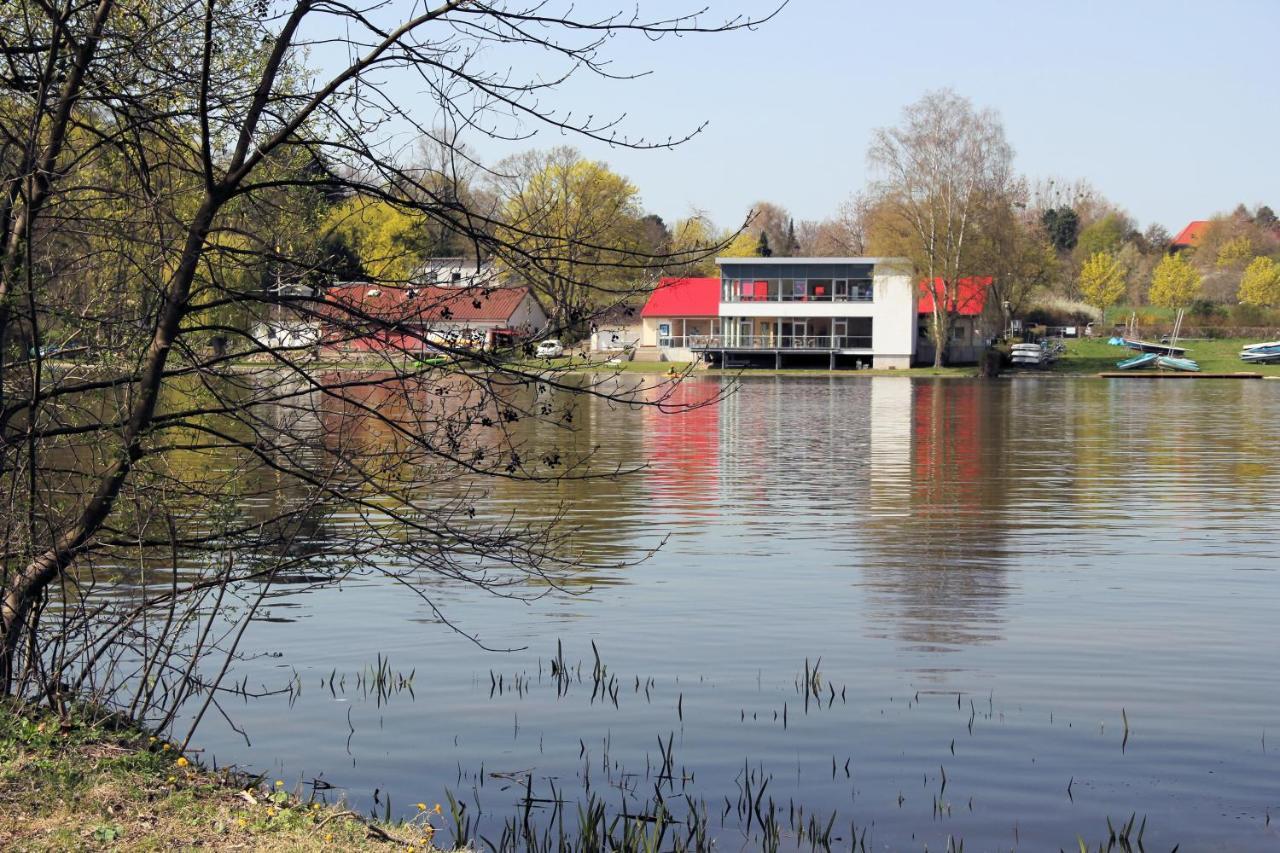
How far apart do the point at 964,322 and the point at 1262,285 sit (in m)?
27.3

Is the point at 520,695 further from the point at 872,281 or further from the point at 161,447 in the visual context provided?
the point at 872,281

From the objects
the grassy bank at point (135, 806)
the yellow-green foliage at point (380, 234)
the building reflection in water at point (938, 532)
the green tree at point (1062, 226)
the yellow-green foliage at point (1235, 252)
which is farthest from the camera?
the green tree at point (1062, 226)

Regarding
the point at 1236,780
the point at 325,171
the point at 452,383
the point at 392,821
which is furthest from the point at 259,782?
the point at 1236,780

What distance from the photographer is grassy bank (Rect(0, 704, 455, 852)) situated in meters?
6.11

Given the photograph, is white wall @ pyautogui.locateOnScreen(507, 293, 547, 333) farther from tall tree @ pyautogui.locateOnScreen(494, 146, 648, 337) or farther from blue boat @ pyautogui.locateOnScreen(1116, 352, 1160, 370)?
blue boat @ pyautogui.locateOnScreen(1116, 352, 1160, 370)

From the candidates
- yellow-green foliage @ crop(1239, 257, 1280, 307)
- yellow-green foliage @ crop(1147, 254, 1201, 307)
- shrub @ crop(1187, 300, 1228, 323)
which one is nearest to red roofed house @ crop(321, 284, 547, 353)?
shrub @ crop(1187, 300, 1228, 323)

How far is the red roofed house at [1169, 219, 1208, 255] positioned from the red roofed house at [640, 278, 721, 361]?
213 feet

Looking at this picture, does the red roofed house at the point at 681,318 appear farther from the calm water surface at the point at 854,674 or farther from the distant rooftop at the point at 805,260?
the calm water surface at the point at 854,674

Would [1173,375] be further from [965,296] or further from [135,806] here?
[135,806]

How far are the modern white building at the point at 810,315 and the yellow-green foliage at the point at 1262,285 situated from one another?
34.9 m

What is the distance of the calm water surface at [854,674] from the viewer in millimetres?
8875

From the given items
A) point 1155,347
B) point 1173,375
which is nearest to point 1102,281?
point 1155,347

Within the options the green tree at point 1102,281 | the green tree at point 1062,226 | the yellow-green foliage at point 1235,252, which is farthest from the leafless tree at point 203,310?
the green tree at point 1062,226

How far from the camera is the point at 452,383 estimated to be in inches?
311
